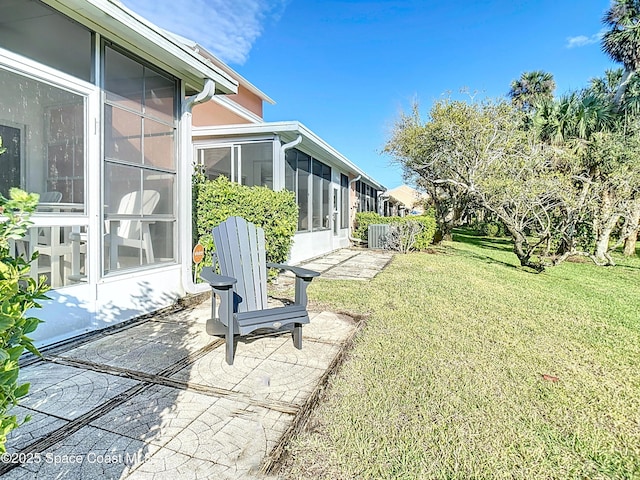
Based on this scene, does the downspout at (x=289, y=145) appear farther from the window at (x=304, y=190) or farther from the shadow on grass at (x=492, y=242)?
the shadow on grass at (x=492, y=242)

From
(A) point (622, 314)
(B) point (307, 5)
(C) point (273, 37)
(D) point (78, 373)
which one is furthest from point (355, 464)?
(C) point (273, 37)

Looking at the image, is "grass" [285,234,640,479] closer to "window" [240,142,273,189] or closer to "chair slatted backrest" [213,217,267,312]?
"chair slatted backrest" [213,217,267,312]

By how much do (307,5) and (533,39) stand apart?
1003 centimetres

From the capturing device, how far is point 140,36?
373 cm

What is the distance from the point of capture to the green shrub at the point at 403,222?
43.8 feet

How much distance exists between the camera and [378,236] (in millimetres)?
13469

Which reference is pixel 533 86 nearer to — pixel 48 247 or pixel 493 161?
pixel 493 161

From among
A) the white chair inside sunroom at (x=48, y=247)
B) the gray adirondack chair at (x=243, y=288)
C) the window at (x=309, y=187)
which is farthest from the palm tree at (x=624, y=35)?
the white chair inside sunroom at (x=48, y=247)

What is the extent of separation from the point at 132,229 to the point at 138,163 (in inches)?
31.5

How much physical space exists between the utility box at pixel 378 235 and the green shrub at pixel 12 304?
12.5 metres

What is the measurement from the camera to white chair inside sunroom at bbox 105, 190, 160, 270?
4074 millimetres

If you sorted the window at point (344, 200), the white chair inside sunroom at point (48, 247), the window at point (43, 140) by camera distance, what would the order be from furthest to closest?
the window at point (344, 200) < the white chair inside sunroom at point (48, 247) < the window at point (43, 140)

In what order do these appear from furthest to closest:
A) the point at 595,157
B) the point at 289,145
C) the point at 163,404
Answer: the point at 595,157 < the point at 289,145 < the point at 163,404

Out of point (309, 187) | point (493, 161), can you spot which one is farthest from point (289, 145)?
point (493, 161)
